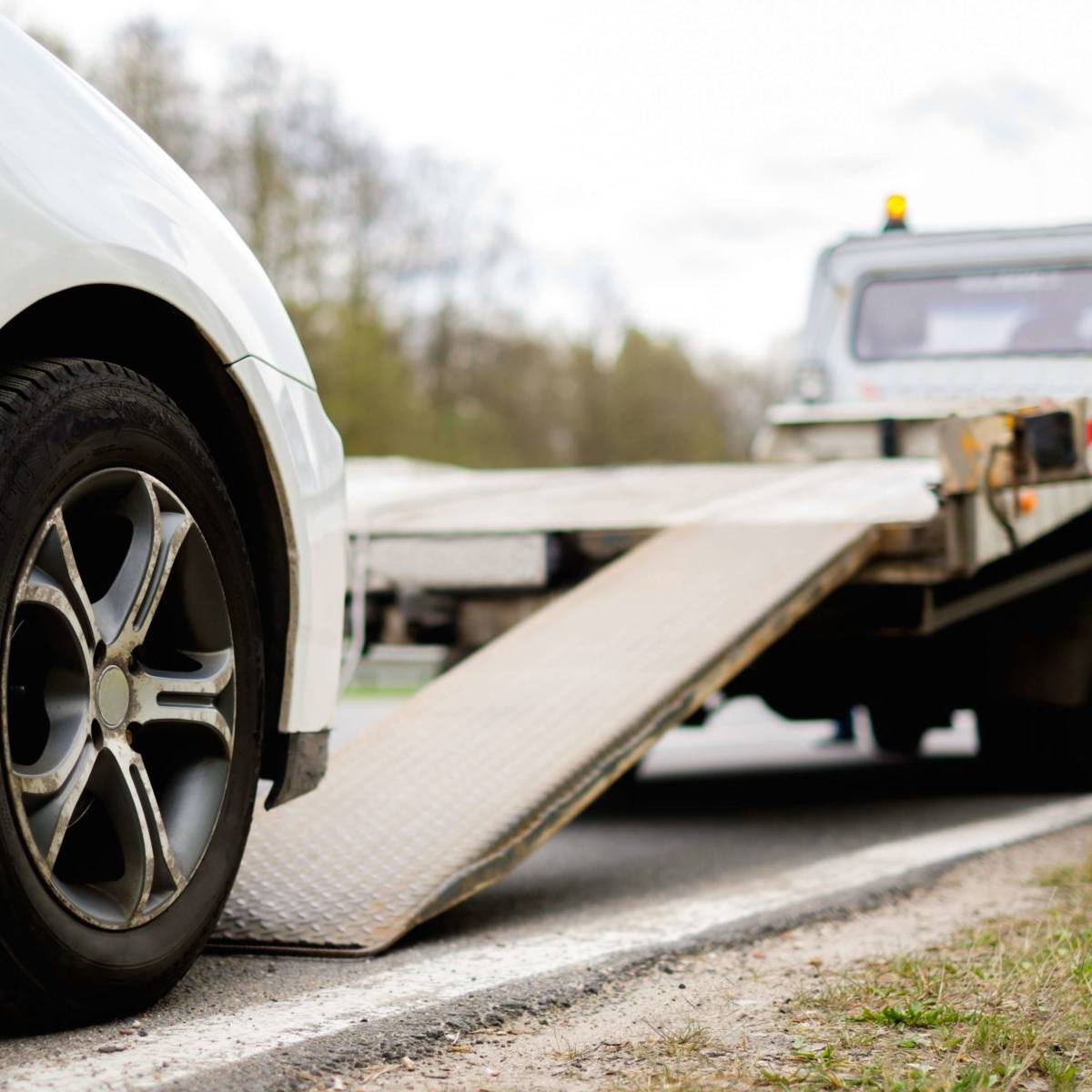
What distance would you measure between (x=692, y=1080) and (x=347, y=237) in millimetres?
25873

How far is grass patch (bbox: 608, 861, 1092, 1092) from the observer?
2.28 meters

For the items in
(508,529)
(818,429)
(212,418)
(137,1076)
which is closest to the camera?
(137,1076)

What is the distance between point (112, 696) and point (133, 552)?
234mm

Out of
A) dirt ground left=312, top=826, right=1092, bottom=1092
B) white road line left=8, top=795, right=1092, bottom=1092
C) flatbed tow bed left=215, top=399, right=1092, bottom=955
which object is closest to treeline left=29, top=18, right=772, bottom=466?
flatbed tow bed left=215, top=399, right=1092, bottom=955

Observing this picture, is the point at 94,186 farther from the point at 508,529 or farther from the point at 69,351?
the point at 508,529

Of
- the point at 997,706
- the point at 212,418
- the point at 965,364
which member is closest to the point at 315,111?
the point at 965,364

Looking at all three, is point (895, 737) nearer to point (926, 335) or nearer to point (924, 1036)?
point (926, 335)

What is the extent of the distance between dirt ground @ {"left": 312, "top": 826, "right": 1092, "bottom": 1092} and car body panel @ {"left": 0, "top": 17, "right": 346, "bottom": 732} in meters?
0.75

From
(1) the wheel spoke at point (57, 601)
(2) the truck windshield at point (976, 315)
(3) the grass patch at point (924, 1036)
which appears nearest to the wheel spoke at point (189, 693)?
(1) the wheel spoke at point (57, 601)

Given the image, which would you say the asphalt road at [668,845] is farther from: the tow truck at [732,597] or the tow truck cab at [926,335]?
the tow truck cab at [926,335]

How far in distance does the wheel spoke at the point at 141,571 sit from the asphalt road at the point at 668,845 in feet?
2.05

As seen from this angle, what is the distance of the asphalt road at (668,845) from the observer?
2.86m

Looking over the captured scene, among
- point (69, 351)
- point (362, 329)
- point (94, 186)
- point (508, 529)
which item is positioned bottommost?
point (508, 529)

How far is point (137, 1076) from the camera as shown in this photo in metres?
2.25
